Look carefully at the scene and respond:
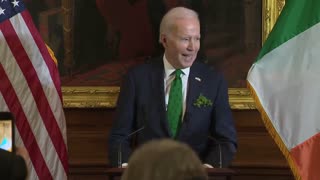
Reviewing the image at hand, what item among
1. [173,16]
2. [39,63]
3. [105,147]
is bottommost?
[105,147]

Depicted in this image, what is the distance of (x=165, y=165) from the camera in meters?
1.83

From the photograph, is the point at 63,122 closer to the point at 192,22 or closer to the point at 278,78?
the point at 192,22

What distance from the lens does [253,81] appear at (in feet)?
14.8

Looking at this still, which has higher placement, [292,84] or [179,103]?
[292,84]

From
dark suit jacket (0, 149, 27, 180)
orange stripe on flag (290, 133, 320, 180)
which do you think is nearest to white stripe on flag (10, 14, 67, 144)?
orange stripe on flag (290, 133, 320, 180)

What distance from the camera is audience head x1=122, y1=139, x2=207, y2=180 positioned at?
1826mm

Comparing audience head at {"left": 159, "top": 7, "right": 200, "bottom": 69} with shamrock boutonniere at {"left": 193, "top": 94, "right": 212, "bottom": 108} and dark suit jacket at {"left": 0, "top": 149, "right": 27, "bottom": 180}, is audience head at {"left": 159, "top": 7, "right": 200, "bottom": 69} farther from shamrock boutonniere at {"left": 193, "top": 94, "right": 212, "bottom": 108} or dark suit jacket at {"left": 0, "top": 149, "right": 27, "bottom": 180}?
dark suit jacket at {"left": 0, "top": 149, "right": 27, "bottom": 180}

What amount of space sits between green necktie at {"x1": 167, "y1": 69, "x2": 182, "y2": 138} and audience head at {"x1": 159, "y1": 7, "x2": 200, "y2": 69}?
0.11m

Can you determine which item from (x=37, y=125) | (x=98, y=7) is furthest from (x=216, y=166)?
(x=98, y=7)

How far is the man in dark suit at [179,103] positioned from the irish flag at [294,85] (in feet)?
1.04

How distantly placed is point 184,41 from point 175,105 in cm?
42

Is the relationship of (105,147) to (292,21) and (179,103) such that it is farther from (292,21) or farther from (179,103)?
(292,21)

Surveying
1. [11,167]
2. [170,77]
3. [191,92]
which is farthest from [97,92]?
[11,167]

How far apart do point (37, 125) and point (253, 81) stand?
4.89 ft
